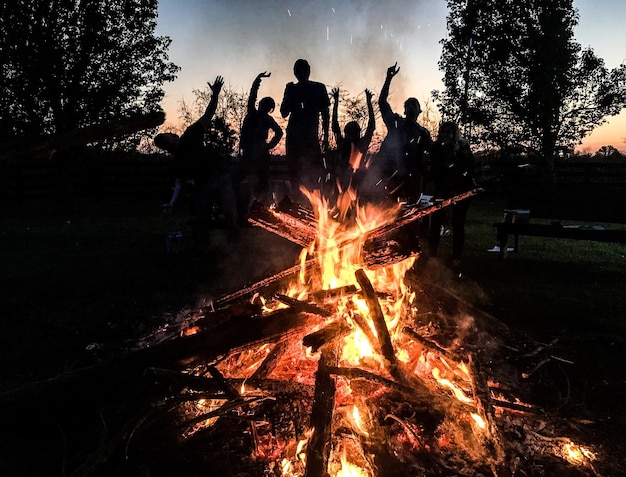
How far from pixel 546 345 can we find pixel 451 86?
23250 mm

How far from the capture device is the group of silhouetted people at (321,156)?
810cm

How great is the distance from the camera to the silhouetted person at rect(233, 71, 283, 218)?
9.22 meters

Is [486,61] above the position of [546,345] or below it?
above

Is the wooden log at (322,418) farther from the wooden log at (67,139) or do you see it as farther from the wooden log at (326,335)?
the wooden log at (67,139)

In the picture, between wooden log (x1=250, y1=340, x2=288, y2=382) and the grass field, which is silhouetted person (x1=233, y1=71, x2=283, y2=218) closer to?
the grass field

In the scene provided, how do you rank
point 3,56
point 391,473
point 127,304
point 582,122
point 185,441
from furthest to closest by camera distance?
point 582,122, point 3,56, point 127,304, point 185,441, point 391,473

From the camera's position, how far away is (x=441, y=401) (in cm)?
310

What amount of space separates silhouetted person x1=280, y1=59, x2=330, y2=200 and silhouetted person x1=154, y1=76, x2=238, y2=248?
123 cm

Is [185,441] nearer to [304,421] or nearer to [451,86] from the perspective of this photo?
[304,421]

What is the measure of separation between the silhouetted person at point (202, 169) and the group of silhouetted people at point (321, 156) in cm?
2

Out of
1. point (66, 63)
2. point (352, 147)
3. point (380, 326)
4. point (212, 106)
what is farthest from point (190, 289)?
point (66, 63)

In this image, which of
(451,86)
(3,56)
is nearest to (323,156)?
(3,56)

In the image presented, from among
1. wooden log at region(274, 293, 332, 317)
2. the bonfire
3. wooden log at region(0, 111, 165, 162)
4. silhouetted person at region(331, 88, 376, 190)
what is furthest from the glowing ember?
silhouetted person at region(331, 88, 376, 190)

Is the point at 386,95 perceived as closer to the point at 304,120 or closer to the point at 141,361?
the point at 304,120
